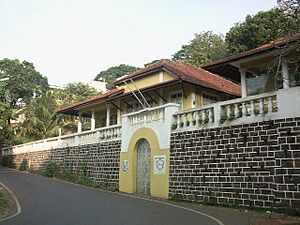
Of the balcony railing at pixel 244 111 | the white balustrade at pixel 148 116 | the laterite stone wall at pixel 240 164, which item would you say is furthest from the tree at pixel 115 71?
the laterite stone wall at pixel 240 164

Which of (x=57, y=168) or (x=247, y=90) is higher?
(x=247, y=90)

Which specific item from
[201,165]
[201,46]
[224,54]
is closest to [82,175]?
[201,165]

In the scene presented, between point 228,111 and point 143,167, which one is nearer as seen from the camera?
point 228,111

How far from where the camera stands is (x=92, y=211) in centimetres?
1073

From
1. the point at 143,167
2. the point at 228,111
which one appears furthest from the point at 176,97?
the point at 228,111

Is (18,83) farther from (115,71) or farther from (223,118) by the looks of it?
(223,118)

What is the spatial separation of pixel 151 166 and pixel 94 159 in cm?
540

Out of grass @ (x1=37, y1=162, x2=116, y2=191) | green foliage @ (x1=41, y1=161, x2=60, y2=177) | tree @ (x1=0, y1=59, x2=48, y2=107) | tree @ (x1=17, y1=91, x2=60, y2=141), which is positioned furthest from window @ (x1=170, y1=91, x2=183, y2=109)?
tree @ (x1=0, y1=59, x2=48, y2=107)

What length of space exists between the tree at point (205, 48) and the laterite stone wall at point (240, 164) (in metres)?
21.3

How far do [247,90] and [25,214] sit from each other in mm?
10959

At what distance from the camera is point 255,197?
1058 centimetres

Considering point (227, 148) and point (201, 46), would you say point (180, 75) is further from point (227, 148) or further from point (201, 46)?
point (201, 46)

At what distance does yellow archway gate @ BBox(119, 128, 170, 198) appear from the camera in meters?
14.1

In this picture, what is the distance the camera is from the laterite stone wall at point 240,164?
9.85m
